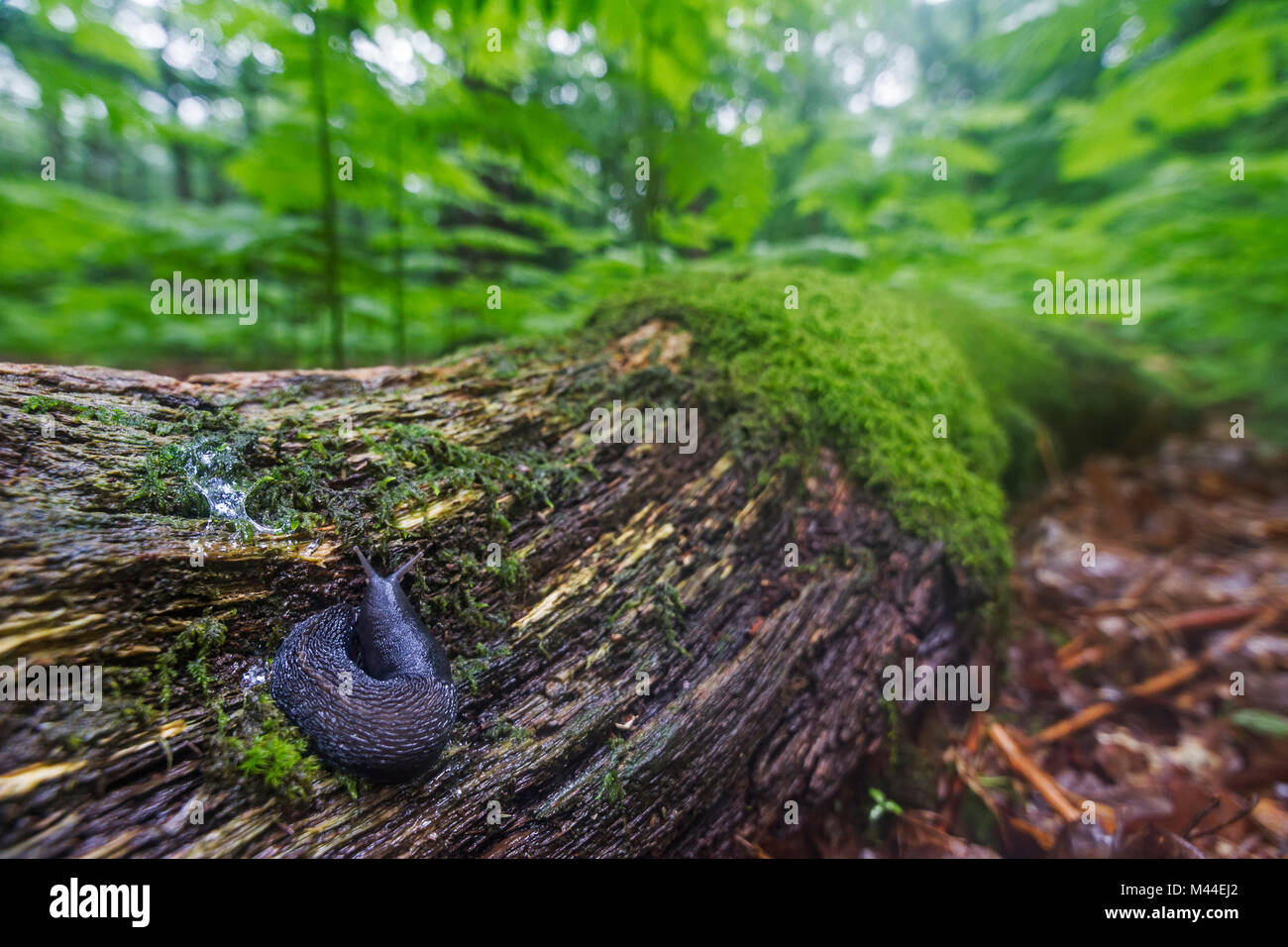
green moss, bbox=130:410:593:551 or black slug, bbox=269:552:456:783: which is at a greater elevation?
green moss, bbox=130:410:593:551

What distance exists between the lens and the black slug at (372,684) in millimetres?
1291

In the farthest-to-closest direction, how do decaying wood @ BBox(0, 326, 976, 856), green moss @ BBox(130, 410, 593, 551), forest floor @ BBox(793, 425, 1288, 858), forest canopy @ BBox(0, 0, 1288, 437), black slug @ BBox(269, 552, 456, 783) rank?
forest canopy @ BBox(0, 0, 1288, 437) → forest floor @ BBox(793, 425, 1288, 858) → green moss @ BBox(130, 410, 593, 551) → black slug @ BBox(269, 552, 456, 783) → decaying wood @ BBox(0, 326, 976, 856)

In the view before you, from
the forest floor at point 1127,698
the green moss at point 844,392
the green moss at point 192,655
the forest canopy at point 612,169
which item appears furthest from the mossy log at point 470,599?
the forest canopy at point 612,169

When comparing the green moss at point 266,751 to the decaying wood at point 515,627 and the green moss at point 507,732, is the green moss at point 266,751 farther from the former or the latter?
the green moss at point 507,732

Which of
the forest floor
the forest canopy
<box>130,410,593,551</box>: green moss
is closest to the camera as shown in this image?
<box>130,410,593,551</box>: green moss

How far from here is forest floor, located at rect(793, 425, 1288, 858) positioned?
197 cm

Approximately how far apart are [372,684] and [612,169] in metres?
4.83

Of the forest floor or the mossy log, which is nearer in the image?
the mossy log

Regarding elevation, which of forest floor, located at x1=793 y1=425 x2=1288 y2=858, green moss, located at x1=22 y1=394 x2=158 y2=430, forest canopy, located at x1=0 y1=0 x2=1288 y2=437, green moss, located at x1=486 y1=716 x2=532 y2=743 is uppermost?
forest canopy, located at x1=0 y1=0 x2=1288 y2=437

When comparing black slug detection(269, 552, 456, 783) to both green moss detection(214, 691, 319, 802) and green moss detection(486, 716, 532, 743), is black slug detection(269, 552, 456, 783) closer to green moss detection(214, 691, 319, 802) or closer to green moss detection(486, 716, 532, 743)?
green moss detection(214, 691, 319, 802)

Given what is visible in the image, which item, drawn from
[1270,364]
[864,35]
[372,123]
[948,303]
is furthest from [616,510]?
[864,35]

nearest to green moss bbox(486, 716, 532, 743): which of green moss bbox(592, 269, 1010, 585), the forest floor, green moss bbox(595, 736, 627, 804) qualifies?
green moss bbox(595, 736, 627, 804)

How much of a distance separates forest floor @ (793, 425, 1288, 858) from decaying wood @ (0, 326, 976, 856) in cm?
52

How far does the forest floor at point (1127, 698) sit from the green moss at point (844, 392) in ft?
2.57
